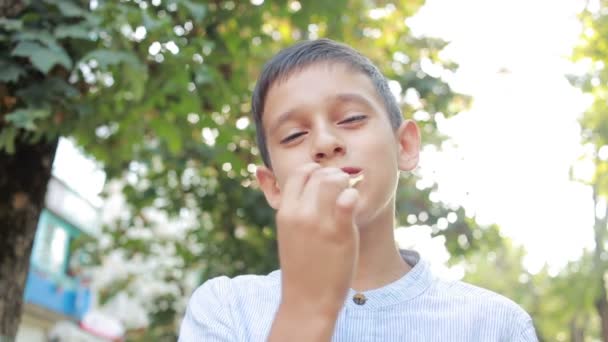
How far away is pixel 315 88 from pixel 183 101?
115 inches

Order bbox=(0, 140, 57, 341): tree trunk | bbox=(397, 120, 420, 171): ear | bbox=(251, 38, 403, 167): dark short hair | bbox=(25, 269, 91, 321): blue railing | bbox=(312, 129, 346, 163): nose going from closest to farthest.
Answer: bbox=(312, 129, 346, 163): nose
bbox=(251, 38, 403, 167): dark short hair
bbox=(397, 120, 420, 171): ear
bbox=(0, 140, 57, 341): tree trunk
bbox=(25, 269, 91, 321): blue railing

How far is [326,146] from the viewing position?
59.5 inches

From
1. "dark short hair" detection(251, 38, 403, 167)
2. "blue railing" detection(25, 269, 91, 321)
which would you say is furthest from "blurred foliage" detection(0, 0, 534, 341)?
"blue railing" detection(25, 269, 91, 321)

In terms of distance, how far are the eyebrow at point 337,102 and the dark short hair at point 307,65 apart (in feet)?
0.44

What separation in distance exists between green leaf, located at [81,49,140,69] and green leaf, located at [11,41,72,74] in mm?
94

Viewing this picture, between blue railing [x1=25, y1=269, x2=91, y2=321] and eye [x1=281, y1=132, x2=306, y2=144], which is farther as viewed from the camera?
blue railing [x1=25, y1=269, x2=91, y2=321]

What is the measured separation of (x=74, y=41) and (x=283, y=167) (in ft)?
8.43

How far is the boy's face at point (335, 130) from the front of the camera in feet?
5.12

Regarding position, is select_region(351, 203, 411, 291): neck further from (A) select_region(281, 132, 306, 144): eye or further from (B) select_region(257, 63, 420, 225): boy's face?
(A) select_region(281, 132, 306, 144): eye

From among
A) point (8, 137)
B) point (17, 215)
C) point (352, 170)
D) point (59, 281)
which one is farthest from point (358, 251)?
point (59, 281)

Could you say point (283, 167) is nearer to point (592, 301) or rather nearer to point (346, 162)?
point (346, 162)

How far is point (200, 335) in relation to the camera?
1.52 meters

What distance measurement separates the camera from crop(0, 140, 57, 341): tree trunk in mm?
4340

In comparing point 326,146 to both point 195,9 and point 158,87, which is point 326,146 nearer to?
point 195,9
